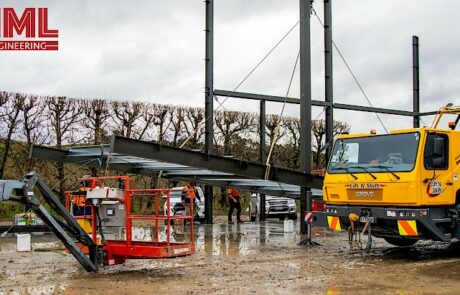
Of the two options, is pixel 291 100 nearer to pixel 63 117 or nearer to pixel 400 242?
pixel 400 242

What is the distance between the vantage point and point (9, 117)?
906 inches

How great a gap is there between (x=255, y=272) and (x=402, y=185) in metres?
3.47

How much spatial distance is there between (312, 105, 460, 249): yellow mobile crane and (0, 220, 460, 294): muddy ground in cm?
74

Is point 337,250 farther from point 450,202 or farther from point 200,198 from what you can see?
point 200,198

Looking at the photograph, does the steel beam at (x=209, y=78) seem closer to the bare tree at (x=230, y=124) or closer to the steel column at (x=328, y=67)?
the steel column at (x=328, y=67)

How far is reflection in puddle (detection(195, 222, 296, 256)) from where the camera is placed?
13125mm

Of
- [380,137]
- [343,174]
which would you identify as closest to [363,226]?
[343,174]

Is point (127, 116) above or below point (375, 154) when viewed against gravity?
above

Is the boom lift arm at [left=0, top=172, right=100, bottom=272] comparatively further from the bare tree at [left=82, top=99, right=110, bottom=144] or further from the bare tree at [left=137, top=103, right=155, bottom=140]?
the bare tree at [left=137, top=103, right=155, bottom=140]

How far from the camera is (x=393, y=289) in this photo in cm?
818

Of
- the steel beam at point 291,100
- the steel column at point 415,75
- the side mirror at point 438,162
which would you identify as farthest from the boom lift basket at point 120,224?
the steel column at point 415,75

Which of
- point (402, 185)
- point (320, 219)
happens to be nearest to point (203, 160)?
point (320, 219)

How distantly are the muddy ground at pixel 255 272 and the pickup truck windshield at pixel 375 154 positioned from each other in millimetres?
1903

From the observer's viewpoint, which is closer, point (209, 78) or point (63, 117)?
point (209, 78)
